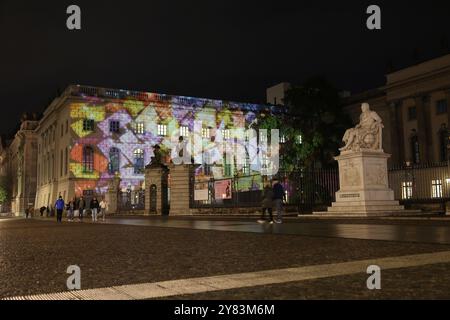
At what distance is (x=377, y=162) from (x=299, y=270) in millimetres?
14891

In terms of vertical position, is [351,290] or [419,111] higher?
[419,111]

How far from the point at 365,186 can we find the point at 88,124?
1778 inches

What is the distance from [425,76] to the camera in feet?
156

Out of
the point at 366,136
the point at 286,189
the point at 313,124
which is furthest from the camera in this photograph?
the point at 313,124

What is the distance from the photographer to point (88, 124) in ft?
193

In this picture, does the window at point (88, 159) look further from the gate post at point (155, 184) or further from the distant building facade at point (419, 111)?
the distant building facade at point (419, 111)

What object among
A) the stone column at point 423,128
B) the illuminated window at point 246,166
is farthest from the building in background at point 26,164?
the stone column at point 423,128

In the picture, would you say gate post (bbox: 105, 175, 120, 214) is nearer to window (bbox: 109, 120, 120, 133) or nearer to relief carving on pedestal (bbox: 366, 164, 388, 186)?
window (bbox: 109, 120, 120, 133)

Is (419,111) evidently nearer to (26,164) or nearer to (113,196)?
(113,196)

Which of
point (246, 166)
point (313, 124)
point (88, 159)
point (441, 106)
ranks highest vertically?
point (441, 106)

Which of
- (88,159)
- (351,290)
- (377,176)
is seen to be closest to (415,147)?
(377,176)

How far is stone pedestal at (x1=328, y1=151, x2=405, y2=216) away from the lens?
19016mm

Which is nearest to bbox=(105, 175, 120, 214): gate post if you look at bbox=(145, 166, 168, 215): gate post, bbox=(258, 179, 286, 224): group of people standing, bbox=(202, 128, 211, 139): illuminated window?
Answer: bbox=(145, 166, 168, 215): gate post

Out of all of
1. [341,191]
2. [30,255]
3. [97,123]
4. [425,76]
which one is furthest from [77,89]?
[30,255]
